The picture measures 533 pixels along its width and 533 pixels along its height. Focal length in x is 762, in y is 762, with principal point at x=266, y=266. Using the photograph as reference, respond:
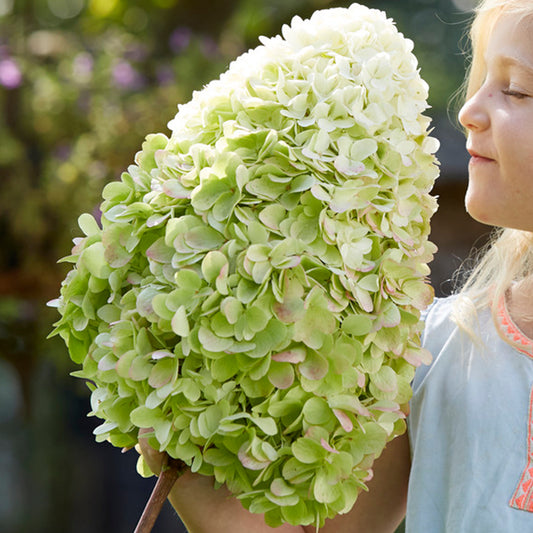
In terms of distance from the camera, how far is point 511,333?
1043 mm

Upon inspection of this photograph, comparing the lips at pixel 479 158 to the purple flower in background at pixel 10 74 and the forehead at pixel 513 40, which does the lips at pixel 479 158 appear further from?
the purple flower in background at pixel 10 74

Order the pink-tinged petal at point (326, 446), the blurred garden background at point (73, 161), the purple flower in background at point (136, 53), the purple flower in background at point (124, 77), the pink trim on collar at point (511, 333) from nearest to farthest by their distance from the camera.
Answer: the pink-tinged petal at point (326, 446)
the pink trim on collar at point (511, 333)
the blurred garden background at point (73, 161)
the purple flower in background at point (124, 77)
the purple flower in background at point (136, 53)

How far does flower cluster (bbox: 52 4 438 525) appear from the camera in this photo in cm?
70

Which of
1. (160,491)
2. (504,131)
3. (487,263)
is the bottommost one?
(487,263)

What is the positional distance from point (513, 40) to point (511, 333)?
0.39 metres

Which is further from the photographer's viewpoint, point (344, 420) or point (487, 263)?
point (487, 263)

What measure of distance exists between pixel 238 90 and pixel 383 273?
24 cm

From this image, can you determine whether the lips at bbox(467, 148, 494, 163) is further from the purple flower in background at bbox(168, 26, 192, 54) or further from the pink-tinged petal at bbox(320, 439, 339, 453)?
the purple flower in background at bbox(168, 26, 192, 54)

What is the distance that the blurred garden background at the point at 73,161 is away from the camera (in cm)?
263

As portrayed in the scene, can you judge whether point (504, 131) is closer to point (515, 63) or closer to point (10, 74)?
point (515, 63)

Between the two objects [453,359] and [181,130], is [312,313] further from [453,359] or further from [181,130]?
[453,359]

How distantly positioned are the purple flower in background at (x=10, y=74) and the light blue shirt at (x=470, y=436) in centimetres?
213

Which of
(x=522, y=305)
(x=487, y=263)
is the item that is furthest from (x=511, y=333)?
(x=487, y=263)

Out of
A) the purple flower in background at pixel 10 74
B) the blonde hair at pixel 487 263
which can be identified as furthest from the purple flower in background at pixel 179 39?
the blonde hair at pixel 487 263
